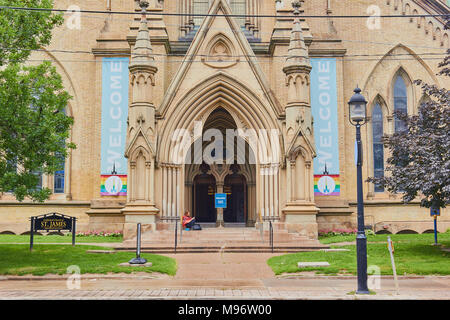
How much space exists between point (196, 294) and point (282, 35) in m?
18.4

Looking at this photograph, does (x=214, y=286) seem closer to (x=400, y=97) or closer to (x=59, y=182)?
(x=59, y=182)

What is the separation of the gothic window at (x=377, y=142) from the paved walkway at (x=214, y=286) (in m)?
15.9

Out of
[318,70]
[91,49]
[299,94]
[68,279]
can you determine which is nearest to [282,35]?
[318,70]

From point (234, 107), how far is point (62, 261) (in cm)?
1170

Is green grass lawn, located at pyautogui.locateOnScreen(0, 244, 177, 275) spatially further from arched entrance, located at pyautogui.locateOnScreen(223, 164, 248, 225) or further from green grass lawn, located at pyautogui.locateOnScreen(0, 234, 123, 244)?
Answer: arched entrance, located at pyautogui.locateOnScreen(223, 164, 248, 225)

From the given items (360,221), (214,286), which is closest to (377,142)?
(360,221)

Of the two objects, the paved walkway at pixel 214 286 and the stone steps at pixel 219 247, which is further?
the stone steps at pixel 219 247

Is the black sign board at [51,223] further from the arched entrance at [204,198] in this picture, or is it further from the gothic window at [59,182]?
the arched entrance at [204,198]

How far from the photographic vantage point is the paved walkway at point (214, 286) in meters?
10.2

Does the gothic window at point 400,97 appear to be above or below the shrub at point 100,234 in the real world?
above

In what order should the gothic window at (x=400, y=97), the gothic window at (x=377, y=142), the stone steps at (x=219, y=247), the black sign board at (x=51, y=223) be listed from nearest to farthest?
the stone steps at (x=219, y=247), the black sign board at (x=51, y=223), the gothic window at (x=377, y=142), the gothic window at (x=400, y=97)

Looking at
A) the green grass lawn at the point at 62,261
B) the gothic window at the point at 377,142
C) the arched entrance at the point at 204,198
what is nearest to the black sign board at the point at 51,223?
the green grass lawn at the point at 62,261

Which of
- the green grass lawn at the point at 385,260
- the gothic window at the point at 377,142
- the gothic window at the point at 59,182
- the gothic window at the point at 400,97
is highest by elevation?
the gothic window at the point at 400,97

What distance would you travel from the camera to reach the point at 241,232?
21.6m
